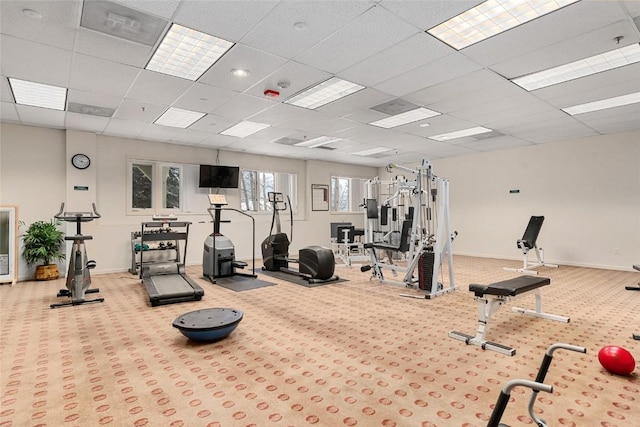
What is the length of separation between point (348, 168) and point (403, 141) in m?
3.73

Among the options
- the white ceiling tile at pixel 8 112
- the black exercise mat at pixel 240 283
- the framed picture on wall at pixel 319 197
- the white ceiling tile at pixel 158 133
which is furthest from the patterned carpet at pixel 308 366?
the framed picture on wall at pixel 319 197

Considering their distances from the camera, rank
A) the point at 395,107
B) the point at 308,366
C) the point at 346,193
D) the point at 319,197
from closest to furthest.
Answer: the point at 308,366 → the point at 395,107 → the point at 319,197 → the point at 346,193

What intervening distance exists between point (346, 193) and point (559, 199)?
609 cm

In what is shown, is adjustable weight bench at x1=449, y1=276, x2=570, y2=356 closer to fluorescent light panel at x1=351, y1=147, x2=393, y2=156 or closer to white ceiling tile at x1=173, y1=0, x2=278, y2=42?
white ceiling tile at x1=173, y1=0, x2=278, y2=42

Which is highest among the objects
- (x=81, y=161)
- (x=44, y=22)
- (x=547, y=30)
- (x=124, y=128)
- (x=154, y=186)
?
(x=547, y=30)

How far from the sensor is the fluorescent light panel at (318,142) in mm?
7672

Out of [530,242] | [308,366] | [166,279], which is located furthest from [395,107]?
[166,279]

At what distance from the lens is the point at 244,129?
22.6 feet

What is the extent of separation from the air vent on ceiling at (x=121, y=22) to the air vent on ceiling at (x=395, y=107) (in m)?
3.32

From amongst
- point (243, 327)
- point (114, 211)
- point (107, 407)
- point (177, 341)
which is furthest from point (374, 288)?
point (114, 211)

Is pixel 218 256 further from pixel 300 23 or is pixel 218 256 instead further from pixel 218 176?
pixel 300 23

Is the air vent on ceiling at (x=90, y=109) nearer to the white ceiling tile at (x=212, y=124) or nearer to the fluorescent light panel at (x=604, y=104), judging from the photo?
the white ceiling tile at (x=212, y=124)

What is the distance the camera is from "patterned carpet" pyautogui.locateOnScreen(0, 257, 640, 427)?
2.13m

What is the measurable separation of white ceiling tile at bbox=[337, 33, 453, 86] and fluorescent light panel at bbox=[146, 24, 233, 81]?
1.49 m
